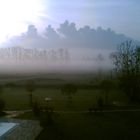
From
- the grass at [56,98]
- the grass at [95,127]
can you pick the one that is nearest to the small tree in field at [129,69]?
the grass at [56,98]

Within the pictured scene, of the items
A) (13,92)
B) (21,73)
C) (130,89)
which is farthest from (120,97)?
(21,73)

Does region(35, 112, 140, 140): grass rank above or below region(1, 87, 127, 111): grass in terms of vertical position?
above

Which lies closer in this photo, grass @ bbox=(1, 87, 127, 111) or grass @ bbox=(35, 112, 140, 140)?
grass @ bbox=(35, 112, 140, 140)

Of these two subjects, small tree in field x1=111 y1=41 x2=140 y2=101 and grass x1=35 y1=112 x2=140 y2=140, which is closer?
grass x1=35 y1=112 x2=140 y2=140

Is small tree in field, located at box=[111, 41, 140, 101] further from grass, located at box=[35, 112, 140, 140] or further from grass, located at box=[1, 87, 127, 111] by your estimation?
grass, located at box=[35, 112, 140, 140]

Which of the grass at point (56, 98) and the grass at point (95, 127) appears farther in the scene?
the grass at point (56, 98)

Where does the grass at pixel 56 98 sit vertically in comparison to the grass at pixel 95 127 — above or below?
below

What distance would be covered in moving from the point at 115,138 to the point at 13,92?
846 inches

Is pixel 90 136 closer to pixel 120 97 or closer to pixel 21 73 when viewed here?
pixel 120 97

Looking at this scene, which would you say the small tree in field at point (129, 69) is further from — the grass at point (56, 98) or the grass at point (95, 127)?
the grass at point (95, 127)

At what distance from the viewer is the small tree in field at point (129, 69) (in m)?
33.2

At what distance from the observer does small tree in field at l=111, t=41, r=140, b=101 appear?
33156mm

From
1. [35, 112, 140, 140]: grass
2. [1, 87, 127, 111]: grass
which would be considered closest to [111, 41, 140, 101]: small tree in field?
[1, 87, 127, 111]: grass

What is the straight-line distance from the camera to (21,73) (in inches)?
1994
